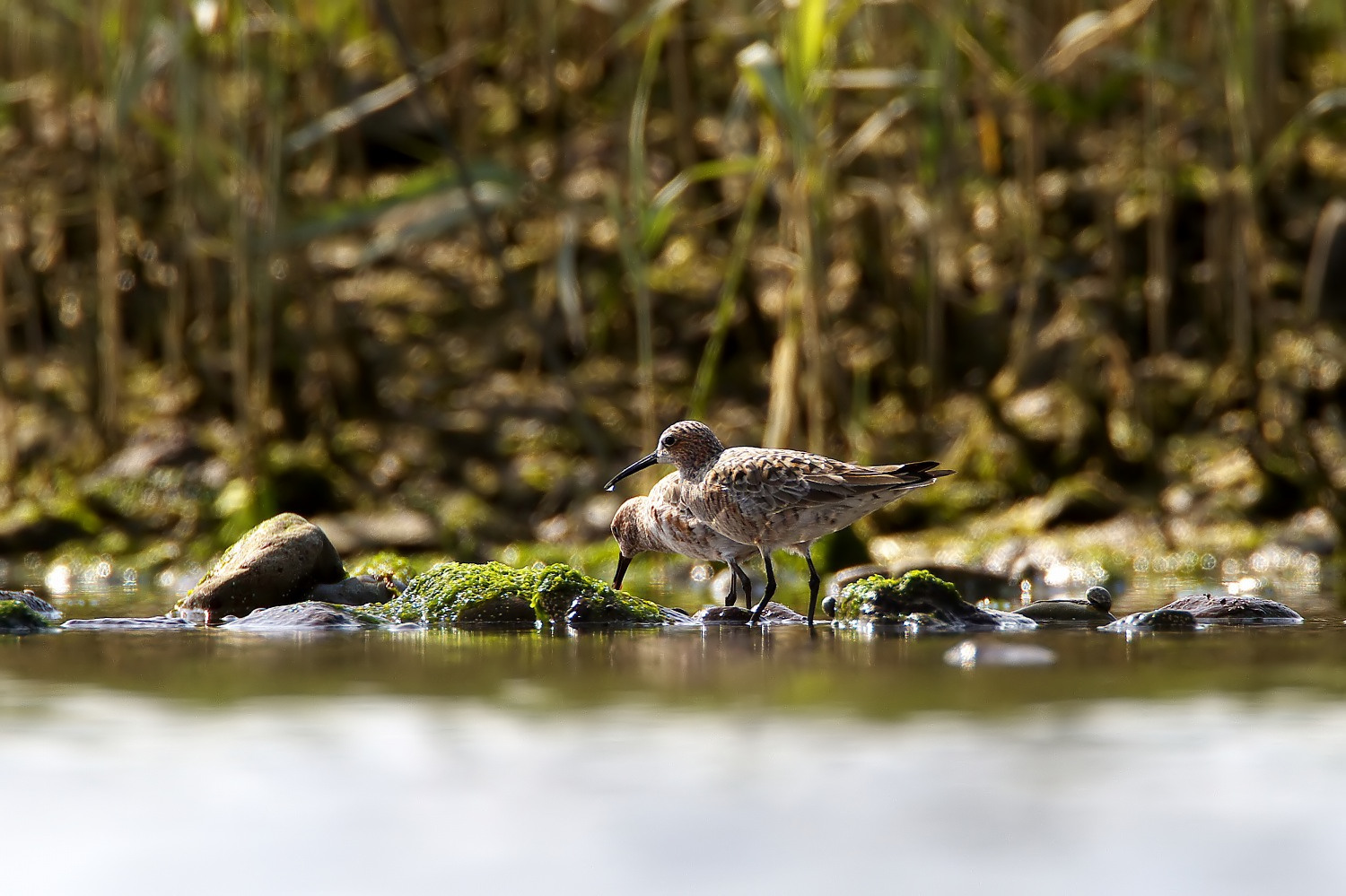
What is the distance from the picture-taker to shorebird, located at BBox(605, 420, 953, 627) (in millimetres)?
7867

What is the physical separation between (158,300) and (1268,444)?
9662 mm

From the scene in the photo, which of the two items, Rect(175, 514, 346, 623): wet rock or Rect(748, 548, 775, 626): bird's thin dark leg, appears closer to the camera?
Rect(748, 548, 775, 626): bird's thin dark leg

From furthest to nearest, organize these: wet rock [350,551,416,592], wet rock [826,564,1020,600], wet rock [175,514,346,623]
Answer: wet rock [826,564,1020,600]
wet rock [350,551,416,592]
wet rock [175,514,346,623]

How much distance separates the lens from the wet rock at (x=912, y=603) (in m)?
7.92

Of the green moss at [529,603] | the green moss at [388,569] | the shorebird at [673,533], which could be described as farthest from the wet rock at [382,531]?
the green moss at [529,603]

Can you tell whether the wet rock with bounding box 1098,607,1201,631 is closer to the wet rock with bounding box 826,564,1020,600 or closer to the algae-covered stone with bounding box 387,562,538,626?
the wet rock with bounding box 826,564,1020,600

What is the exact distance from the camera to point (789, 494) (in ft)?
25.8

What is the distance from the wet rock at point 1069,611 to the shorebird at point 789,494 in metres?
0.79

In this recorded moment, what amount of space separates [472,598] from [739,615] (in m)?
1.26

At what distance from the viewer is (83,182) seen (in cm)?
1588

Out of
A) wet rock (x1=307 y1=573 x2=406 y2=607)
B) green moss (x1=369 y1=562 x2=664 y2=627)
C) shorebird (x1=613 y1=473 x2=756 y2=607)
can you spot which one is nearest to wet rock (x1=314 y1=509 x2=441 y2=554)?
wet rock (x1=307 y1=573 x2=406 y2=607)

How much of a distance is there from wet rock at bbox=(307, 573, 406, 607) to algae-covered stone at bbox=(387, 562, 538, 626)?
0.99ft

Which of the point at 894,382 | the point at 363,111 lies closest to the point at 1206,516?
the point at 894,382

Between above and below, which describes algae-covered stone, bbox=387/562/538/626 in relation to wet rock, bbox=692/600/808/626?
above
